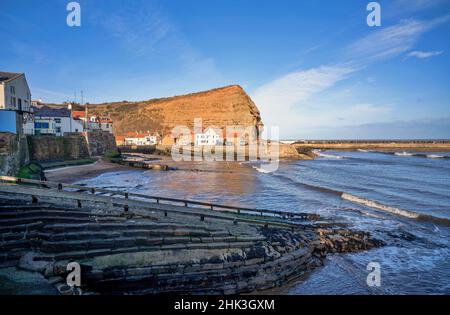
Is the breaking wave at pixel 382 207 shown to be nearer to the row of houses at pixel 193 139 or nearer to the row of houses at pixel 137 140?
the row of houses at pixel 193 139

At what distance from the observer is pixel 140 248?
29.7ft

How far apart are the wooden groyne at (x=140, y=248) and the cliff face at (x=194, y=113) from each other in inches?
3850

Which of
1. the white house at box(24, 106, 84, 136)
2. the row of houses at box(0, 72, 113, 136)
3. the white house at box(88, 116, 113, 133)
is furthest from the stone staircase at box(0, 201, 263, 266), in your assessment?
the white house at box(88, 116, 113, 133)

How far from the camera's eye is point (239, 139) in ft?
302

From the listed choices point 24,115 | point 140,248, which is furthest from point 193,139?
point 140,248

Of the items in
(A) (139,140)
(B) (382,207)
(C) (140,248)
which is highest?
(A) (139,140)


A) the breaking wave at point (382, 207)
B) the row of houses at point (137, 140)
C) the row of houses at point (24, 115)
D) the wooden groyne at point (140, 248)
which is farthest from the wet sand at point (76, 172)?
the row of houses at point (137, 140)

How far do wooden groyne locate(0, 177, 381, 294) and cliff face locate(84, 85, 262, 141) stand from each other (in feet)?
321

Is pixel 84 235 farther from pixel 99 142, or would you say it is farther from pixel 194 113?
pixel 194 113

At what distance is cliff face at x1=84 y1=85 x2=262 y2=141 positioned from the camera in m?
113

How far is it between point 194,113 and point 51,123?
79.7 meters

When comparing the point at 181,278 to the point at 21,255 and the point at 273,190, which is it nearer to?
the point at 21,255

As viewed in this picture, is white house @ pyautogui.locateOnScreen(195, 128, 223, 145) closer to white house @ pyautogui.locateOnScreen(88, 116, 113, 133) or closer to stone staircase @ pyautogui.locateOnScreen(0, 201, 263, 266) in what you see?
white house @ pyautogui.locateOnScreen(88, 116, 113, 133)
